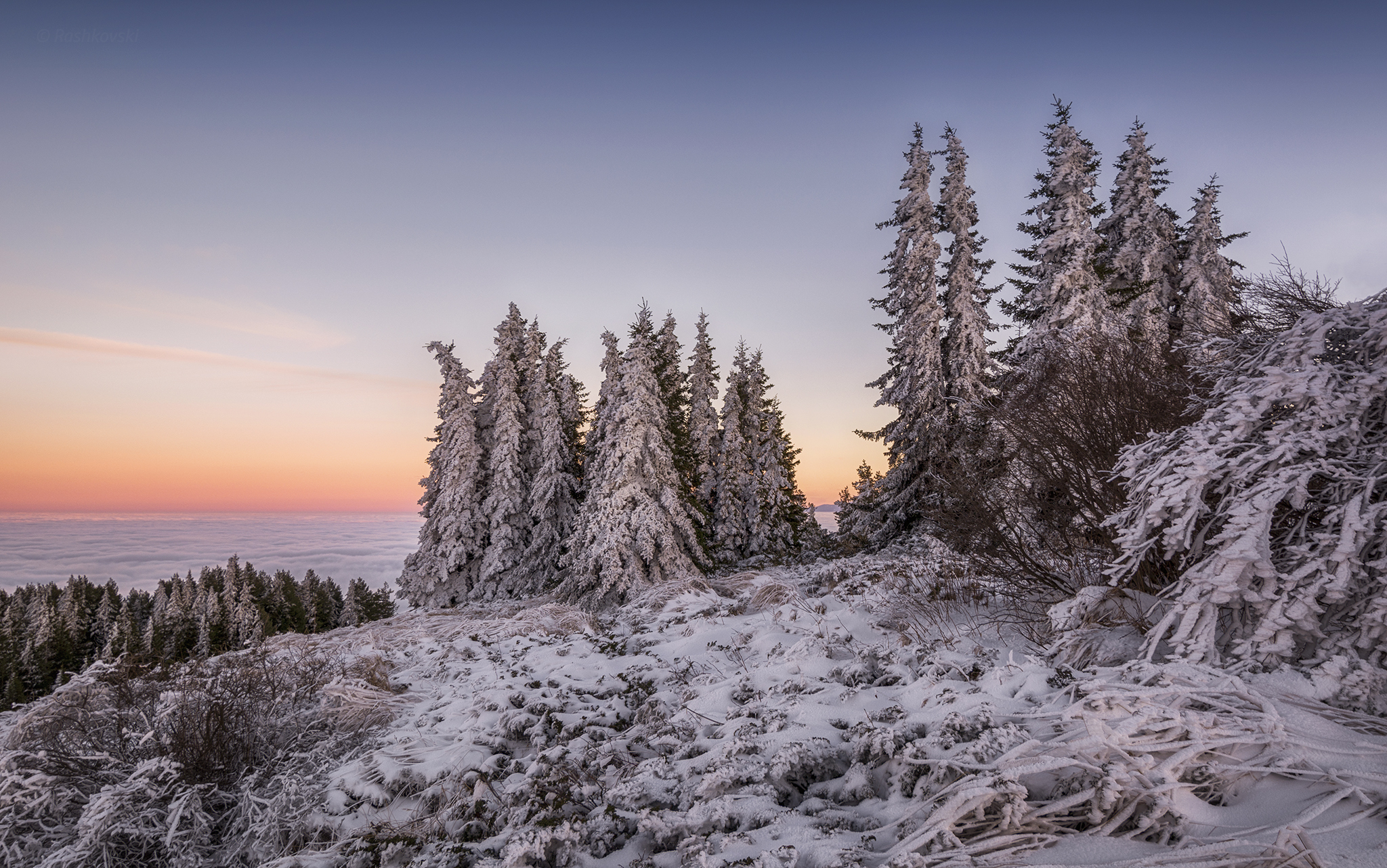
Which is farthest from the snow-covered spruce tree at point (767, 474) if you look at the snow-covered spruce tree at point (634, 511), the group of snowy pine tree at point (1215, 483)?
the group of snowy pine tree at point (1215, 483)

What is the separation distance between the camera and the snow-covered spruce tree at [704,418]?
1106 inches

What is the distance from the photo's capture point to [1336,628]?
281 centimetres

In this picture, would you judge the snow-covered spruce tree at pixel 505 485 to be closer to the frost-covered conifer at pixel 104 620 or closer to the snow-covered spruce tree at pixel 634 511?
the snow-covered spruce tree at pixel 634 511

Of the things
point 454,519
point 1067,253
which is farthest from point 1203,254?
point 454,519

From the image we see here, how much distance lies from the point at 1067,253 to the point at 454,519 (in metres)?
22.6

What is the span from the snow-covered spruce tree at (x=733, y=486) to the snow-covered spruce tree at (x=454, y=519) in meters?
10.7

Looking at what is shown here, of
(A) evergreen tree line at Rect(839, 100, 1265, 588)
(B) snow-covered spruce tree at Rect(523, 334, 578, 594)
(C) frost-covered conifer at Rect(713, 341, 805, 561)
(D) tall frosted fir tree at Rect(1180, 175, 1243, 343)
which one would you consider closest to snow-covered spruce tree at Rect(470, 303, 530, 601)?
(B) snow-covered spruce tree at Rect(523, 334, 578, 594)

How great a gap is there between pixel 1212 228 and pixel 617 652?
27.9 meters

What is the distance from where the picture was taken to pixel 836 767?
10.9 feet

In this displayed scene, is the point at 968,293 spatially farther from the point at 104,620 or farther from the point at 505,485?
the point at 104,620

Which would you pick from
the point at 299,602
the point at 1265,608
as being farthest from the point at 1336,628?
the point at 299,602

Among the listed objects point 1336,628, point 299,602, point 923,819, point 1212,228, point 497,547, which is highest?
point 1212,228

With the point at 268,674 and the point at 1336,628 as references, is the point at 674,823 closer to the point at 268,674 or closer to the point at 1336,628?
the point at 1336,628

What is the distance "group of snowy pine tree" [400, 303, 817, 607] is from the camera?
57.2ft
